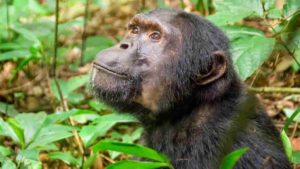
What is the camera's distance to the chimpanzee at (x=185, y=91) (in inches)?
169

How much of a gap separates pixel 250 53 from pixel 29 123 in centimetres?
174

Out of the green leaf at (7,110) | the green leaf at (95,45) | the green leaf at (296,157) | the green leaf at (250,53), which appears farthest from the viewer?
the green leaf at (95,45)

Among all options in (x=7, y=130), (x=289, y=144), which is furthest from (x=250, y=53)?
(x=7, y=130)

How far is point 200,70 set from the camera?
14.7 ft

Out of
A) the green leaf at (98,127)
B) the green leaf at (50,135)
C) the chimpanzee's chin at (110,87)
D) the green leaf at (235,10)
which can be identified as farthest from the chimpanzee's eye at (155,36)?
the green leaf at (50,135)

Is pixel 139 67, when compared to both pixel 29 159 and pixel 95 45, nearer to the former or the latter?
pixel 29 159

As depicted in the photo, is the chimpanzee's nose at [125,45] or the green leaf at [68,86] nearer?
the chimpanzee's nose at [125,45]

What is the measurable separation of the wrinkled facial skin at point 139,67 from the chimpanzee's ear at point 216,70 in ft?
0.79

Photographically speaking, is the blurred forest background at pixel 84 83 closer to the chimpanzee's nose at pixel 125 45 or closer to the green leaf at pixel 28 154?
the green leaf at pixel 28 154

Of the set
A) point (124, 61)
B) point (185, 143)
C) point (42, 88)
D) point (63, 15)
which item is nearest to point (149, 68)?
point (124, 61)

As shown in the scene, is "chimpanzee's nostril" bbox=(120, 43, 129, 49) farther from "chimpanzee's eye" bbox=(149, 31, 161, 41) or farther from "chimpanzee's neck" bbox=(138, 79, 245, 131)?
"chimpanzee's neck" bbox=(138, 79, 245, 131)

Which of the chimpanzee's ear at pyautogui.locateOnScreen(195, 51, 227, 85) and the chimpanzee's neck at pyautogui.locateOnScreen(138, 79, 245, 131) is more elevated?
the chimpanzee's ear at pyautogui.locateOnScreen(195, 51, 227, 85)

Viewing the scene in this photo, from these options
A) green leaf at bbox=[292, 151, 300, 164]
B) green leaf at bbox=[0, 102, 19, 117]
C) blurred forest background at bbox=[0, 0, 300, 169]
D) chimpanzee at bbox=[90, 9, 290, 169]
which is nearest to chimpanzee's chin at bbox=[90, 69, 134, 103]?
chimpanzee at bbox=[90, 9, 290, 169]

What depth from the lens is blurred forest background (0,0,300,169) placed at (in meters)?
4.42
